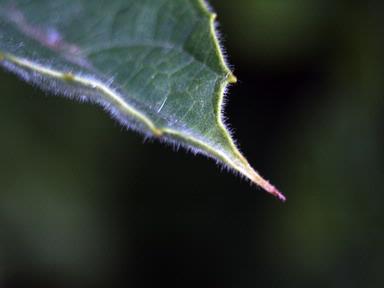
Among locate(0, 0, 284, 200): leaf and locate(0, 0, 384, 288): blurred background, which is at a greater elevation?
locate(0, 0, 284, 200): leaf

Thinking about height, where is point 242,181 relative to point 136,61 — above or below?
below

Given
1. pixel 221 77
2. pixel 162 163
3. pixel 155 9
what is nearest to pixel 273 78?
pixel 162 163

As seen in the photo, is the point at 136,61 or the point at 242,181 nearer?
the point at 136,61

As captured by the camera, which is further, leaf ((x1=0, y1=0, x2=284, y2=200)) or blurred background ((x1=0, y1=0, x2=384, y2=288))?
blurred background ((x1=0, y1=0, x2=384, y2=288))
